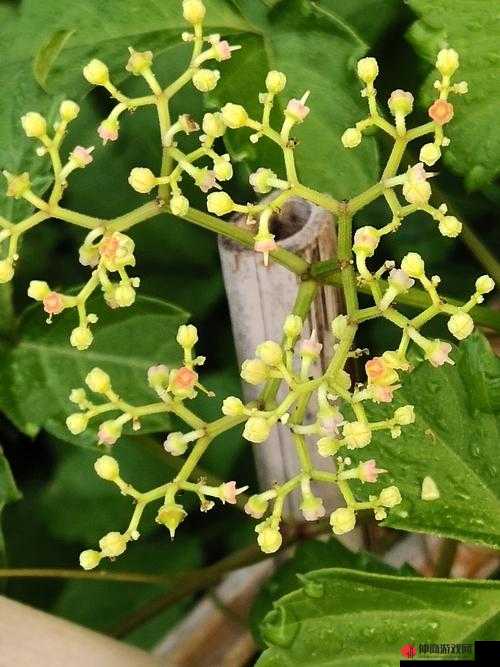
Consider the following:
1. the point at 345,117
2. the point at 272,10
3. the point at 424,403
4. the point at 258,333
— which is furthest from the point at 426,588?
the point at 272,10

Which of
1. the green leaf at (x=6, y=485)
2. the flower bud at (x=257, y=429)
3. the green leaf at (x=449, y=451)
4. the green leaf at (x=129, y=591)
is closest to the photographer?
the flower bud at (x=257, y=429)

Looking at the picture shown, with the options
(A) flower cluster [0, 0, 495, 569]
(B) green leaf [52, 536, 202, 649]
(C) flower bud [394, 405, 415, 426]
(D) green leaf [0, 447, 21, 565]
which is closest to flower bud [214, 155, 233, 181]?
(A) flower cluster [0, 0, 495, 569]

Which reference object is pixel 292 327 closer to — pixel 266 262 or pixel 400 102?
pixel 266 262

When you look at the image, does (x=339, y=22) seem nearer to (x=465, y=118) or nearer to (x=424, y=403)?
(x=465, y=118)

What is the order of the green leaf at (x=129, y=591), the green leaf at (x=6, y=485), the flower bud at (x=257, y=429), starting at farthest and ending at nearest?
1. the green leaf at (x=129, y=591)
2. the green leaf at (x=6, y=485)
3. the flower bud at (x=257, y=429)

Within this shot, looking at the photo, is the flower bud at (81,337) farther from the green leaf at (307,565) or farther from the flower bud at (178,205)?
the green leaf at (307,565)

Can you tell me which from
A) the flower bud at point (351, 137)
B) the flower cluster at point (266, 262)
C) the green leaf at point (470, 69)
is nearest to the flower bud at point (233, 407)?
the flower cluster at point (266, 262)
